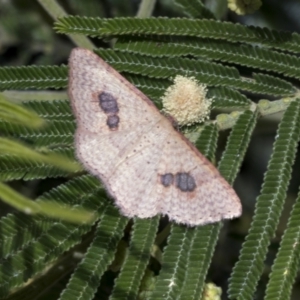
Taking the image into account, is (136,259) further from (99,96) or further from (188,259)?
(99,96)

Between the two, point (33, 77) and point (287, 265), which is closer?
point (287, 265)

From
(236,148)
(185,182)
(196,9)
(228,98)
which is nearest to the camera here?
(185,182)

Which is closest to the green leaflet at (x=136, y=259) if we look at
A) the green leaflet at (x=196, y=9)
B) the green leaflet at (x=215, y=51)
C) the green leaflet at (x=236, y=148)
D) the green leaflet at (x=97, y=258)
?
the green leaflet at (x=97, y=258)

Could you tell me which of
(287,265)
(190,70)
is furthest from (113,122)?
(287,265)

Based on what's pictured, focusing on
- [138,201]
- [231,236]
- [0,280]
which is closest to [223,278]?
[231,236]

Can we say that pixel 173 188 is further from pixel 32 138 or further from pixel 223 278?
pixel 223 278

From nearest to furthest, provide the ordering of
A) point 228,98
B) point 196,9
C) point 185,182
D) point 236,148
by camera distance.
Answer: point 185,182 < point 236,148 < point 228,98 < point 196,9
